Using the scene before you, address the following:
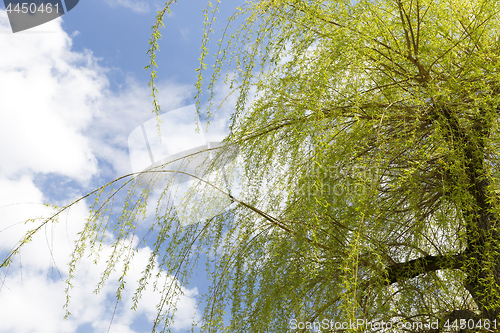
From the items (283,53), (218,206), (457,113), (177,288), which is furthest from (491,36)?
(177,288)

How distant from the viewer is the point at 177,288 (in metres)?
1.89

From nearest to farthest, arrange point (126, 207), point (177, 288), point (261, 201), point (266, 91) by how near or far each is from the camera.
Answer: point (177, 288) < point (126, 207) < point (266, 91) < point (261, 201)

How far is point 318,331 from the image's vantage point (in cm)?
199

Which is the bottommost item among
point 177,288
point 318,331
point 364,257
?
point 318,331

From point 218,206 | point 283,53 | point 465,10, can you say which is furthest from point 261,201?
point 465,10

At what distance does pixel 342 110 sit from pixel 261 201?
74 cm

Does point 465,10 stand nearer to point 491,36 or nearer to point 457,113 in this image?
point 491,36

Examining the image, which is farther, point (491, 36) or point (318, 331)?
point (491, 36)

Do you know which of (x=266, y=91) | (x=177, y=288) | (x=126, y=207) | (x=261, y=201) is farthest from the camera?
(x=261, y=201)

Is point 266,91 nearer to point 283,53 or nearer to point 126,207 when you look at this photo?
point 283,53

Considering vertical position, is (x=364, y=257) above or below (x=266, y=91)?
below

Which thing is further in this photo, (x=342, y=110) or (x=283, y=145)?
(x=283, y=145)

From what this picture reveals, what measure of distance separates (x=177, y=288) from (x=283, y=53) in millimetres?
1395

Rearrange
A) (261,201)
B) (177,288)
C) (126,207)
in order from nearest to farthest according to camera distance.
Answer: (177,288), (126,207), (261,201)
